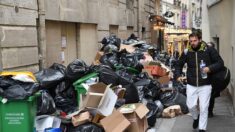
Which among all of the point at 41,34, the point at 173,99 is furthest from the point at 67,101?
the point at 173,99

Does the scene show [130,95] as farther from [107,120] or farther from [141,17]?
[141,17]

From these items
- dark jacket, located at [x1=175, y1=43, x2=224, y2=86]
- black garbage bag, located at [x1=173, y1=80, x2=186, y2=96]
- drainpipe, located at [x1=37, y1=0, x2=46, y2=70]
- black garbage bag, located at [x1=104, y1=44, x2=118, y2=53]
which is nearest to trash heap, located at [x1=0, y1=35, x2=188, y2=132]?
black garbage bag, located at [x1=104, y1=44, x2=118, y2=53]

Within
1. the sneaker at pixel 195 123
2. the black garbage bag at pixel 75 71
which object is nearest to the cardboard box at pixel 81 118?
the black garbage bag at pixel 75 71

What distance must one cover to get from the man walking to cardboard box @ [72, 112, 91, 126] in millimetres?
1797

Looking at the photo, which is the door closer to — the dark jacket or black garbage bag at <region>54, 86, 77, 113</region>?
black garbage bag at <region>54, 86, 77, 113</region>

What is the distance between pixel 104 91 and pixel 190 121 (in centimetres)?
229

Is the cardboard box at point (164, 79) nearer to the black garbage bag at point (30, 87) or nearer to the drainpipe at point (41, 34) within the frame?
the drainpipe at point (41, 34)

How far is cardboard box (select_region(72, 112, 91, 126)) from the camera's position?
6.06 metres

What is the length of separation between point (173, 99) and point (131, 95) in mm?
1639

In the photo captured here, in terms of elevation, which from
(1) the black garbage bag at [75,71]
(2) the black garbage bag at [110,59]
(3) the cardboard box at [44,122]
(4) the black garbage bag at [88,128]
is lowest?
(4) the black garbage bag at [88,128]

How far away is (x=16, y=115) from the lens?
5.64 meters

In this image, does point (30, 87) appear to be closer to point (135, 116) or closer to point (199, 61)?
point (135, 116)

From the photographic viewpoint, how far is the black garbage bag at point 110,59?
30.7 feet

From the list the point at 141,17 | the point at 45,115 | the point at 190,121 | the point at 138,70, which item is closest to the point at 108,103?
the point at 45,115
